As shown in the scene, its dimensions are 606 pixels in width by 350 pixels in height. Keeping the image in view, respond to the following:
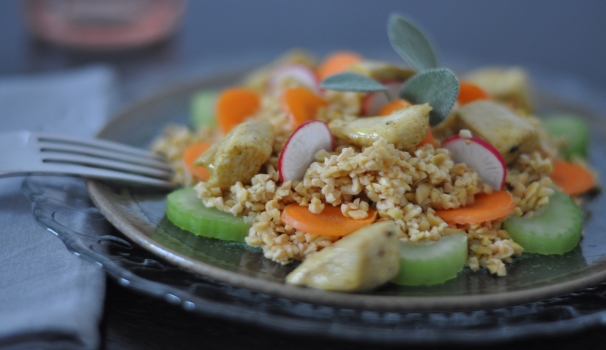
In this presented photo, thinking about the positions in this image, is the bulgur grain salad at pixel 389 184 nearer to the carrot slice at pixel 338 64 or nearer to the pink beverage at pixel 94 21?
the carrot slice at pixel 338 64

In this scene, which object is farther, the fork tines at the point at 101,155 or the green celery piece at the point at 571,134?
the green celery piece at the point at 571,134

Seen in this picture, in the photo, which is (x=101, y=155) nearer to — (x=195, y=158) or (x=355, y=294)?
(x=195, y=158)

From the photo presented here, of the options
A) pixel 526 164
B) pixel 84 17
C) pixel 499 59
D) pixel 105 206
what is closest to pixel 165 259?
pixel 105 206

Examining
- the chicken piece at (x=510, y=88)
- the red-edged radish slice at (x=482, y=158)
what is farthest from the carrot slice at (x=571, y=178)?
the chicken piece at (x=510, y=88)

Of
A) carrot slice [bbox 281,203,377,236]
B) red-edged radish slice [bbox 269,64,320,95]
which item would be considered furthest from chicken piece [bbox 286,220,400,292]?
red-edged radish slice [bbox 269,64,320,95]

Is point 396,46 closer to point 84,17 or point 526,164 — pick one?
point 526,164

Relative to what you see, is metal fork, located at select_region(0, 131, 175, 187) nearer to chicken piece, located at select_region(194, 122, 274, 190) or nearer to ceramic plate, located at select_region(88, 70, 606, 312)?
ceramic plate, located at select_region(88, 70, 606, 312)
